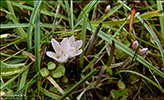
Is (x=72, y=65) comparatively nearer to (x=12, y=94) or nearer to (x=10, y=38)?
(x=12, y=94)

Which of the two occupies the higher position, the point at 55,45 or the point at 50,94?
the point at 55,45

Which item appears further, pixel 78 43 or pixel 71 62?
pixel 71 62

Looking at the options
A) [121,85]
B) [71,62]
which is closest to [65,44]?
[71,62]

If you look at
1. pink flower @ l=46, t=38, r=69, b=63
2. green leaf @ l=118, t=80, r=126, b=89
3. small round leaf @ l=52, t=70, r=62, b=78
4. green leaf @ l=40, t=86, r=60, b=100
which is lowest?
green leaf @ l=118, t=80, r=126, b=89

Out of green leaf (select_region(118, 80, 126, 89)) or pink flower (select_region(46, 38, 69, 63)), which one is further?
green leaf (select_region(118, 80, 126, 89))

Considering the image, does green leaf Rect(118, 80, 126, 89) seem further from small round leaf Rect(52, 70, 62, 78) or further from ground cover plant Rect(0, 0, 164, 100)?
small round leaf Rect(52, 70, 62, 78)

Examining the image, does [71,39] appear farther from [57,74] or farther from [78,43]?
[57,74]

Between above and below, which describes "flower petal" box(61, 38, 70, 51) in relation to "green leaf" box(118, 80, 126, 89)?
above

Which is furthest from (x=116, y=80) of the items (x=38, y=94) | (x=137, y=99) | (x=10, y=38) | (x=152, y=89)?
(x=10, y=38)

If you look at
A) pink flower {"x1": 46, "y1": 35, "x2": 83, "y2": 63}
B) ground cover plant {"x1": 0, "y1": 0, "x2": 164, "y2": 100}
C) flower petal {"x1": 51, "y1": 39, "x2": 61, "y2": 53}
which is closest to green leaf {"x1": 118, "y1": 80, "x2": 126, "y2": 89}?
ground cover plant {"x1": 0, "y1": 0, "x2": 164, "y2": 100}

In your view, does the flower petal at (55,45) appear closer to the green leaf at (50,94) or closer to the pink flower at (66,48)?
the pink flower at (66,48)

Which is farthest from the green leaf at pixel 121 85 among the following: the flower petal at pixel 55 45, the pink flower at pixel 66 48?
the flower petal at pixel 55 45

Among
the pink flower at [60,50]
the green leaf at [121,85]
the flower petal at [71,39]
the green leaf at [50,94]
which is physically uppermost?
the flower petal at [71,39]
